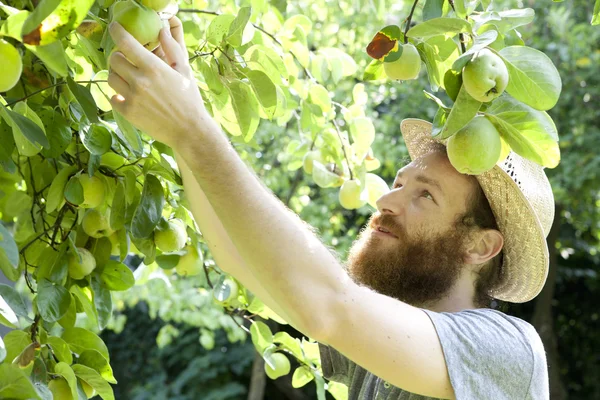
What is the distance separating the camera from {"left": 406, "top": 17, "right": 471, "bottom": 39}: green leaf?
1.01 m

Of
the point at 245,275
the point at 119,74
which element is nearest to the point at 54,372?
the point at 245,275

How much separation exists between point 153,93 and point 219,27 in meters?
0.28

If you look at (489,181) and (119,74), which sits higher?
(119,74)

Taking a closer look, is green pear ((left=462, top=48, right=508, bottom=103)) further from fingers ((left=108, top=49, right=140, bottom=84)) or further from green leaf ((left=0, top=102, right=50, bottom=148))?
green leaf ((left=0, top=102, right=50, bottom=148))

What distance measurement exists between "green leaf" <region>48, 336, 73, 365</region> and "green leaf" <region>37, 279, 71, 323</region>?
0.05 meters

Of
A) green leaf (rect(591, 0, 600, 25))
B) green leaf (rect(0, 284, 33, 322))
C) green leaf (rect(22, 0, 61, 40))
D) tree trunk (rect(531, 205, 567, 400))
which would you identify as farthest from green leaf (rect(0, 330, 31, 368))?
tree trunk (rect(531, 205, 567, 400))

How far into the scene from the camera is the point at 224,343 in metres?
7.38

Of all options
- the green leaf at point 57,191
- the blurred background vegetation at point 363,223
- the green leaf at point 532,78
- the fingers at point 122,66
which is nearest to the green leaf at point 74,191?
the green leaf at point 57,191

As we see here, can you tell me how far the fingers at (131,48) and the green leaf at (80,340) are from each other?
592 mm

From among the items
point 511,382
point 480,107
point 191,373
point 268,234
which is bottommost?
point 191,373

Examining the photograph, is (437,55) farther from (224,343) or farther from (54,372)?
(224,343)

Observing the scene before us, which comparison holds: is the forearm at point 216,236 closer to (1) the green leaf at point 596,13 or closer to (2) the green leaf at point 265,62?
(2) the green leaf at point 265,62

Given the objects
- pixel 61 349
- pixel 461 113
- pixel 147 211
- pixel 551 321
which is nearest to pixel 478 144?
pixel 461 113

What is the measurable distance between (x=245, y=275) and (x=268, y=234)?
0.49 meters
